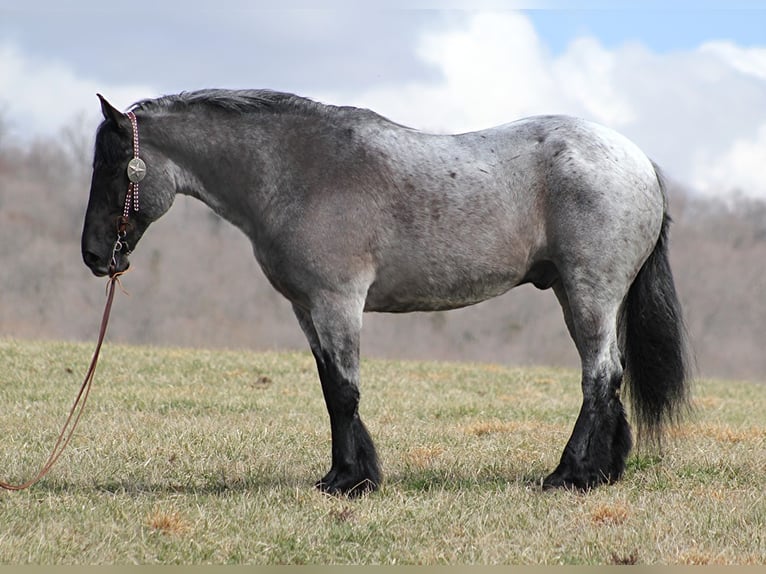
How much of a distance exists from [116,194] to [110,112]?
498 millimetres

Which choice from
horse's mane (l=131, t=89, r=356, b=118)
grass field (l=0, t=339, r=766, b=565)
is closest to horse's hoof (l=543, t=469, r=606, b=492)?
grass field (l=0, t=339, r=766, b=565)

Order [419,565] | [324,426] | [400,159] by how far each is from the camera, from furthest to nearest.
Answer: [324,426]
[400,159]
[419,565]

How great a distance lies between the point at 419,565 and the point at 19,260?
103ft

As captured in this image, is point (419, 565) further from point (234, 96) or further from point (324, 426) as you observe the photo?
point (324, 426)

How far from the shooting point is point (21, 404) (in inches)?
355

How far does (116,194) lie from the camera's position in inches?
226

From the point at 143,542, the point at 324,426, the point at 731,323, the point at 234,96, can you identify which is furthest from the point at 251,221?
the point at 731,323

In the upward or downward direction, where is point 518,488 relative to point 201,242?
downward

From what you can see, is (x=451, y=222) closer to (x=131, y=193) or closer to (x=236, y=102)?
(x=236, y=102)

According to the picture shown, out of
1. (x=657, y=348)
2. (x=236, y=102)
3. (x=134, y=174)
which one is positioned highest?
(x=236, y=102)

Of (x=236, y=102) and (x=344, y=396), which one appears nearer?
→ (x=344, y=396)

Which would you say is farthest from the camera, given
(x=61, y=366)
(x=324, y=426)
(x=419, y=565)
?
(x=61, y=366)

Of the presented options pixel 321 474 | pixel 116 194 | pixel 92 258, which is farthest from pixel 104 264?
pixel 321 474

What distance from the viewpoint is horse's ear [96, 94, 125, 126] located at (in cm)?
557
